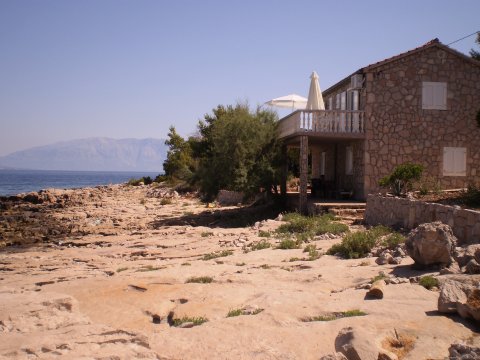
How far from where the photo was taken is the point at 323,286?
8219 millimetres

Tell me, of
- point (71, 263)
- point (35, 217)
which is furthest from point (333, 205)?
point (35, 217)

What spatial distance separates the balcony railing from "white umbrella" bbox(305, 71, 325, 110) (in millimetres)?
503

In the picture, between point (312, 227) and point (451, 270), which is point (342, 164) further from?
point (451, 270)

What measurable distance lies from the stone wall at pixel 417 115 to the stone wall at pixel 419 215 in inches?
159

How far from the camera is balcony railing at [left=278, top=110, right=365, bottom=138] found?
1917 cm

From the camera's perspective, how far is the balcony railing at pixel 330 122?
19.2m

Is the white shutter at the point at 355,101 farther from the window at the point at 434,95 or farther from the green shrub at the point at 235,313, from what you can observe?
the green shrub at the point at 235,313

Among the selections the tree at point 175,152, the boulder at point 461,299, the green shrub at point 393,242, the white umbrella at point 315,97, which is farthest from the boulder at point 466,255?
the tree at point 175,152

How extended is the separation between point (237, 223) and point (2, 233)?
965 centimetres

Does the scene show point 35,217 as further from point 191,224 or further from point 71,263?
point 71,263

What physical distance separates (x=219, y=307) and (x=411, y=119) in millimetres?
14832

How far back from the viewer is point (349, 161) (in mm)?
21438

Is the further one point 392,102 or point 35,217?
point 35,217

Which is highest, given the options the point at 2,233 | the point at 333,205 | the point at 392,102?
the point at 392,102
